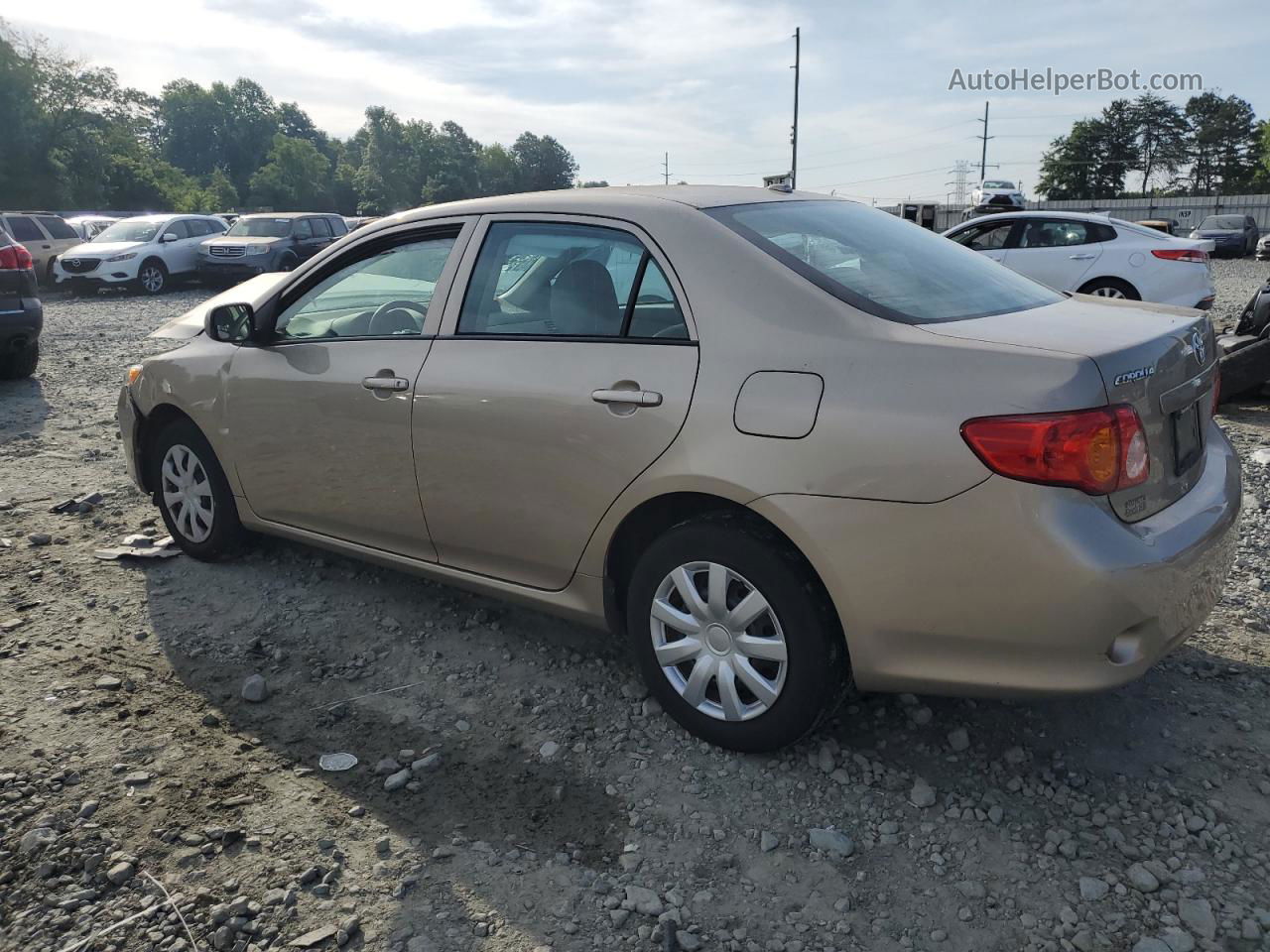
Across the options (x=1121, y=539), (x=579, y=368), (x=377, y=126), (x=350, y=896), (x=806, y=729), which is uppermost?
(x=377, y=126)

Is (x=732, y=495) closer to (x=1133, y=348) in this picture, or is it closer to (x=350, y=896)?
(x=1133, y=348)

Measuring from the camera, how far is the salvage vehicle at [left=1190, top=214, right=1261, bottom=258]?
104ft

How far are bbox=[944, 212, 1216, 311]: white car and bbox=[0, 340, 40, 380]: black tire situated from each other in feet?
30.7

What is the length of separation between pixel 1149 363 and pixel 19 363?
10.7 meters

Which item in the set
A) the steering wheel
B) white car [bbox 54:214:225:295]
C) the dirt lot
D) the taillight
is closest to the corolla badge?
the dirt lot

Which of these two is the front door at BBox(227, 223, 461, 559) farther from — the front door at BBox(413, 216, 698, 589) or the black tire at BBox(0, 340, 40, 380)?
the black tire at BBox(0, 340, 40, 380)

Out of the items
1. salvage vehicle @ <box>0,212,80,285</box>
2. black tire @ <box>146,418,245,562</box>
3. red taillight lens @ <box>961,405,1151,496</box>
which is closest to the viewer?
red taillight lens @ <box>961,405,1151,496</box>

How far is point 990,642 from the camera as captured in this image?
2504 millimetres

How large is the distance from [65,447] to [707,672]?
19.8ft

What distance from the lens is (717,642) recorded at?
2.94m

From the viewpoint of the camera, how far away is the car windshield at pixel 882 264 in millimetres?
2879

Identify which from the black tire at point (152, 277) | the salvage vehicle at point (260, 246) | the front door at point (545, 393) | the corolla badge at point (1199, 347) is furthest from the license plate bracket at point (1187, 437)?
the black tire at point (152, 277)

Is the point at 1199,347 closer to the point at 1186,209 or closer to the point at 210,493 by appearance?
the point at 210,493

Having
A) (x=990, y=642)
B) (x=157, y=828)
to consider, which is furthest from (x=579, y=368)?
(x=157, y=828)
